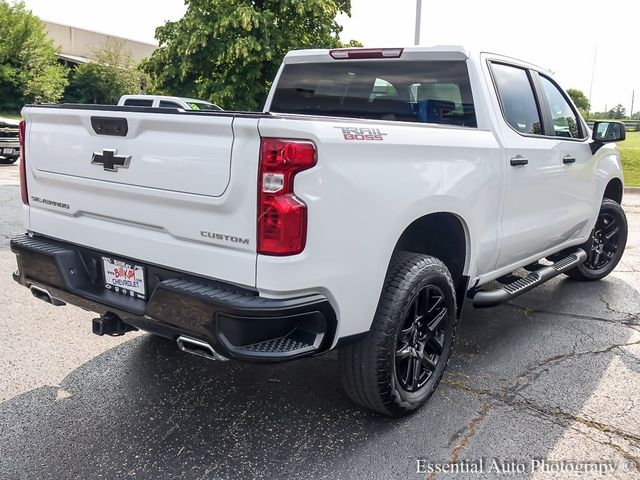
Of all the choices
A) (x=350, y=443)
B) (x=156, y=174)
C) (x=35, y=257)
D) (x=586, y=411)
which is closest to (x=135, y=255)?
(x=156, y=174)

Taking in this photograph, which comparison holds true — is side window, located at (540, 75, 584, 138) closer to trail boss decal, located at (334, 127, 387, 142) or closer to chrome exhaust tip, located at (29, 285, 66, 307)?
trail boss decal, located at (334, 127, 387, 142)

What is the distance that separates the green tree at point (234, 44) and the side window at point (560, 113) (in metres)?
12.4

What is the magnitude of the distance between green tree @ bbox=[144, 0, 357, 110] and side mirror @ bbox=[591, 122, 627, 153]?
40.9 ft

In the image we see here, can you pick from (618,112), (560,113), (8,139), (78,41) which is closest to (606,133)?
(560,113)

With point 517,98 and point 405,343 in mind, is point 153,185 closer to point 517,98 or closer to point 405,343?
point 405,343

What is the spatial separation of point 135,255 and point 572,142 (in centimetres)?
353

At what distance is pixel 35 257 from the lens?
315 cm

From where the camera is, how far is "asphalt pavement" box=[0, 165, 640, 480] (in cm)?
279

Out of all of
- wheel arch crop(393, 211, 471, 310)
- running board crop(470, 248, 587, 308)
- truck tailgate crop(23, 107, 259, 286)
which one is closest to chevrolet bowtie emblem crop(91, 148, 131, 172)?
truck tailgate crop(23, 107, 259, 286)

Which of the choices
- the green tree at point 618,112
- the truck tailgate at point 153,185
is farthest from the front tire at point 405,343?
the green tree at point 618,112

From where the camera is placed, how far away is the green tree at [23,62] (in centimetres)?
3838

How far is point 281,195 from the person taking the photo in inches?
93.7

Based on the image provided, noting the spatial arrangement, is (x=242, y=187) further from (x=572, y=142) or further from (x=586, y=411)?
(x=572, y=142)

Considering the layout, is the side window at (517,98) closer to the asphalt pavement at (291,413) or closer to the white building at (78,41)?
the asphalt pavement at (291,413)
